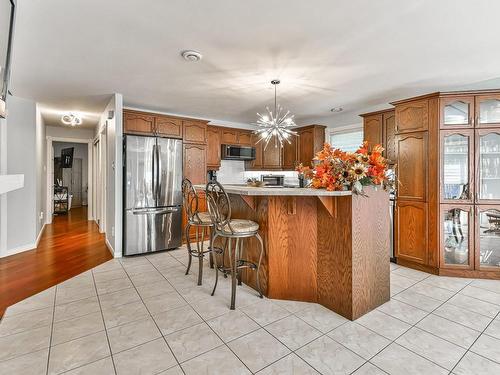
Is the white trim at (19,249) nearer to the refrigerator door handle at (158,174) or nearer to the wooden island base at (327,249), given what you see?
the refrigerator door handle at (158,174)

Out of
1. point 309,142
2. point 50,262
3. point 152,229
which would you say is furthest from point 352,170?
point 50,262

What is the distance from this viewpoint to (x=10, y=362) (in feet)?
5.56

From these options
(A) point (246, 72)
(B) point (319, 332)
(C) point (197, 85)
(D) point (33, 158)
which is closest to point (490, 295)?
(B) point (319, 332)

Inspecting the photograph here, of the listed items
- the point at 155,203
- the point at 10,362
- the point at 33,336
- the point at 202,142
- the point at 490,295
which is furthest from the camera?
the point at 202,142

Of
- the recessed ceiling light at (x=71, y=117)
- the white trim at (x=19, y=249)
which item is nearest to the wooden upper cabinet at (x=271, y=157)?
the recessed ceiling light at (x=71, y=117)

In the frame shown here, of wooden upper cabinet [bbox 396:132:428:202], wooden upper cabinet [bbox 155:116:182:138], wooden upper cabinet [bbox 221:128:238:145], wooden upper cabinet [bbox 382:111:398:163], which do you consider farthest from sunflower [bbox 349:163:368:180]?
wooden upper cabinet [bbox 221:128:238:145]

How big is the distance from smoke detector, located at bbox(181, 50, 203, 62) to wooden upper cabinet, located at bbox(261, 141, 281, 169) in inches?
133

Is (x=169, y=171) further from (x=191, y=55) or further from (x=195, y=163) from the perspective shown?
(x=191, y=55)

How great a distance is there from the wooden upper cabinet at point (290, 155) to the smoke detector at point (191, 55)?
3.37 m

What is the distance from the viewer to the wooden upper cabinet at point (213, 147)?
206 inches

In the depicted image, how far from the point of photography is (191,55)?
2.59 meters

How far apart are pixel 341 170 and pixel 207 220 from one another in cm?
160

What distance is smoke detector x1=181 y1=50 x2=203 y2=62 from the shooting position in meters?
2.54

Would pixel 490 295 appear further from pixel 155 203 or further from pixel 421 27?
pixel 155 203
